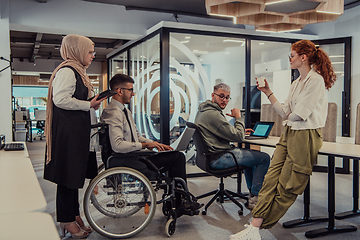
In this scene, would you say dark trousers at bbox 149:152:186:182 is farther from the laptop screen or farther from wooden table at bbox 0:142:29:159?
the laptop screen

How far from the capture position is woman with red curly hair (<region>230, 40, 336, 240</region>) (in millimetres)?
2186

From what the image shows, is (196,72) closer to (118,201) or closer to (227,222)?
(227,222)

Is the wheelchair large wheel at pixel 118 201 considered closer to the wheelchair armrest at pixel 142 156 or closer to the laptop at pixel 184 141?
the wheelchair armrest at pixel 142 156

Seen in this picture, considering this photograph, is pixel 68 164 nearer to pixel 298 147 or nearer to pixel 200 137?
pixel 200 137

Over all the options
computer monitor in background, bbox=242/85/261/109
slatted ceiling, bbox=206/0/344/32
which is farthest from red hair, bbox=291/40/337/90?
computer monitor in background, bbox=242/85/261/109

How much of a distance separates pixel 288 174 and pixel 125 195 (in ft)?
3.99

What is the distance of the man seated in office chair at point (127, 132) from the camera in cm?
243

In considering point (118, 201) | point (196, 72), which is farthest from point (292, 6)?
point (118, 201)

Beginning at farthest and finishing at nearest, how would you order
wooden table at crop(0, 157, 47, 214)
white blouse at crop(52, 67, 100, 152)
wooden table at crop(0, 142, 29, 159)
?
1. white blouse at crop(52, 67, 100, 152)
2. wooden table at crop(0, 142, 29, 159)
3. wooden table at crop(0, 157, 47, 214)

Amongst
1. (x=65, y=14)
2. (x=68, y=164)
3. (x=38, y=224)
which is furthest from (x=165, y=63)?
(x=38, y=224)

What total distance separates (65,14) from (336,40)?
454 centimetres

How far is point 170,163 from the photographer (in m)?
2.60

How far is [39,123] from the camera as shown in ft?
39.7

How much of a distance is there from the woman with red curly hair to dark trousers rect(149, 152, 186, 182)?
0.67 m
